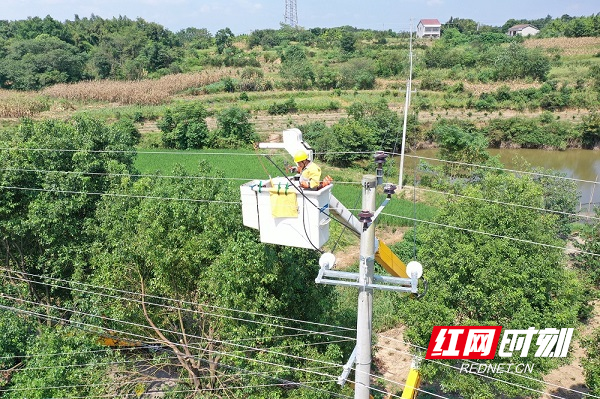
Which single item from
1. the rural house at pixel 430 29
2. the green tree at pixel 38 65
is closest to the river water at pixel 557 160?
the green tree at pixel 38 65

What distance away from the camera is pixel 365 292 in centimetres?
451

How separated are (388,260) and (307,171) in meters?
1.68

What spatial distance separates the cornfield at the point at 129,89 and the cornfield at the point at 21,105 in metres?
2.60

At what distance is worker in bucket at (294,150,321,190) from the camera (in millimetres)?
4469

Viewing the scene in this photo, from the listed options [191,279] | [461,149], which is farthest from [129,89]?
[191,279]

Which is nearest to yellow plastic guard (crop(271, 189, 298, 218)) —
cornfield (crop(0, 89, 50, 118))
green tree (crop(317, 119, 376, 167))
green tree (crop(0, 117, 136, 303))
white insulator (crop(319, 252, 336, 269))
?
white insulator (crop(319, 252, 336, 269))

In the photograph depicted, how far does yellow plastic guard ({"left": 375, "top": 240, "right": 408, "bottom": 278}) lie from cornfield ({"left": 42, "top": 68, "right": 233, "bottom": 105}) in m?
37.7

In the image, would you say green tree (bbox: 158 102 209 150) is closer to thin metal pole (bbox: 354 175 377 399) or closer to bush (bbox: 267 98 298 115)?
bush (bbox: 267 98 298 115)

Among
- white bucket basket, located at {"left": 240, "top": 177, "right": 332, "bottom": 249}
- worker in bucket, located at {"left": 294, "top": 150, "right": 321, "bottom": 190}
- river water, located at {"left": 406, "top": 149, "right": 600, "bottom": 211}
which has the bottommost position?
river water, located at {"left": 406, "top": 149, "right": 600, "bottom": 211}

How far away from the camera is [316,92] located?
141ft

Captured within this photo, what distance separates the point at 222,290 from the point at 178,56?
50.6m

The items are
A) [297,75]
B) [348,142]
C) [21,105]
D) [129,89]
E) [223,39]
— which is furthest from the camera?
[223,39]

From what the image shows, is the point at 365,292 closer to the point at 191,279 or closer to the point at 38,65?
the point at 191,279

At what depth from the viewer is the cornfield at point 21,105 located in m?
34.8
